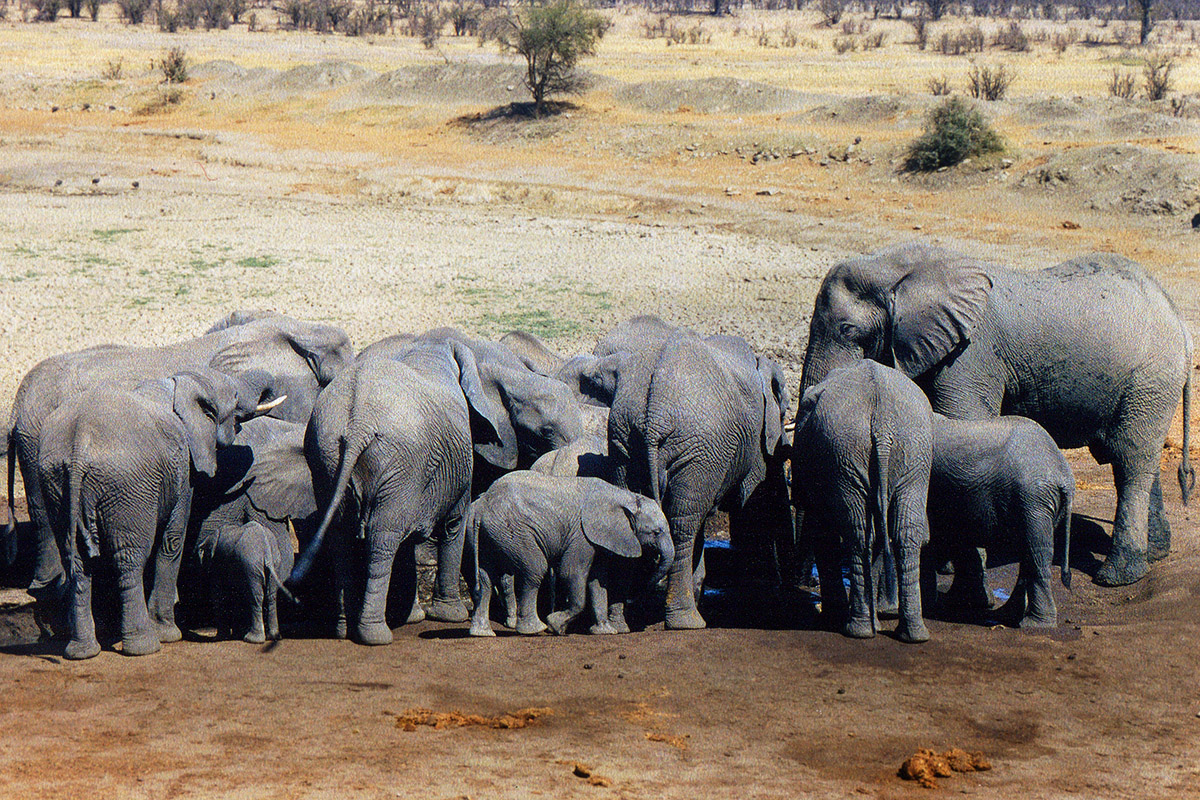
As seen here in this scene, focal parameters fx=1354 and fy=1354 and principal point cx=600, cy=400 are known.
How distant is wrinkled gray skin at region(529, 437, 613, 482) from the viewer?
741cm

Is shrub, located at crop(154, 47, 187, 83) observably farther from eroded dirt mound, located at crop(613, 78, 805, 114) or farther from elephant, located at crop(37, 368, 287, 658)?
elephant, located at crop(37, 368, 287, 658)

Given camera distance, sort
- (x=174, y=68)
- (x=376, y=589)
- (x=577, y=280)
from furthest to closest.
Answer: (x=174, y=68), (x=577, y=280), (x=376, y=589)

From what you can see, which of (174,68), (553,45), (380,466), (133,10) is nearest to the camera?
(380,466)

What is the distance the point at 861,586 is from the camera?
6.70 metres

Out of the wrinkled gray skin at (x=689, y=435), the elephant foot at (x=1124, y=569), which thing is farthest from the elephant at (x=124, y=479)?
the elephant foot at (x=1124, y=569)

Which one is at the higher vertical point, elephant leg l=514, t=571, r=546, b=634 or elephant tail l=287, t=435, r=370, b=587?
elephant tail l=287, t=435, r=370, b=587

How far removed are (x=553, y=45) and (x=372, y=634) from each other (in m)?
25.0

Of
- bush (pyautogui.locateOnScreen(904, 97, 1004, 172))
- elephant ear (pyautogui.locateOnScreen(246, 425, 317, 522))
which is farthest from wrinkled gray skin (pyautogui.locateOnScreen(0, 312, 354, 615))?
bush (pyautogui.locateOnScreen(904, 97, 1004, 172))

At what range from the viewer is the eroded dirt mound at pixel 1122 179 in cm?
1947

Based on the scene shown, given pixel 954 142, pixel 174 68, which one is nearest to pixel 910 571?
pixel 954 142

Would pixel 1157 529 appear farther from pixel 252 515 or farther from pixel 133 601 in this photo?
pixel 133 601

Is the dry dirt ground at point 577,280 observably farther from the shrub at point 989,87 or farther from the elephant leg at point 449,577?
the shrub at point 989,87

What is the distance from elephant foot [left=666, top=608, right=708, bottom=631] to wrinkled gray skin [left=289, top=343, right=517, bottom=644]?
1.26 meters

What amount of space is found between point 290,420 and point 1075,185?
16.0 meters
